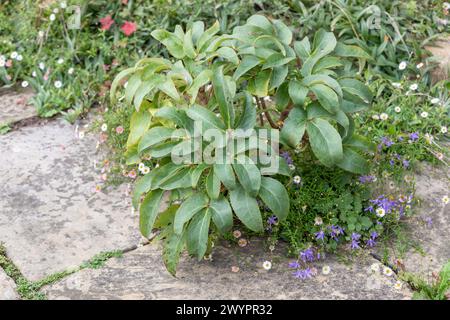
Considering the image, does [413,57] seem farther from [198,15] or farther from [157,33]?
[157,33]

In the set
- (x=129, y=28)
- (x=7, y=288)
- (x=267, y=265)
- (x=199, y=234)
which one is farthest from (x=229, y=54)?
(x=129, y=28)

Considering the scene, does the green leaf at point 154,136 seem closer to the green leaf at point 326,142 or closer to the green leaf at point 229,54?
the green leaf at point 229,54

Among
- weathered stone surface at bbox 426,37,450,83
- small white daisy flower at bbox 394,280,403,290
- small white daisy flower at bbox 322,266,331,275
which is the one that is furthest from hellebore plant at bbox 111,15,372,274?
weathered stone surface at bbox 426,37,450,83

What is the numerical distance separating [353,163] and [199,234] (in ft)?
2.44

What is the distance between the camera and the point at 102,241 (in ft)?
10.7

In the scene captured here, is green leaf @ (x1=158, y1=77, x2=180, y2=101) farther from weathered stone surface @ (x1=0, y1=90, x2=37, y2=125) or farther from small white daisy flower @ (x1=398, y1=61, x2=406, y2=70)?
small white daisy flower @ (x1=398, y1=61, x2=406, y2=70)

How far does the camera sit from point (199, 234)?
9.23 ft

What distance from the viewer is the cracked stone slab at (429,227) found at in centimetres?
309

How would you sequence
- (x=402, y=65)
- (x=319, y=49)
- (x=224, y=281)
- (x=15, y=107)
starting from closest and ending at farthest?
1. (x=224, y=281)
2. (x=319, y=49)
3. (x=402, y=65)
4. (x=15, y=107)

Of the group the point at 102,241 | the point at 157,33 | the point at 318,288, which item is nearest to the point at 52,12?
the point at 157,33

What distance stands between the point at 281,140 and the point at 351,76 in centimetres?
48

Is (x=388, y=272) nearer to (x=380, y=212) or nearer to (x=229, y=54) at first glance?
(x=380, y=212)
